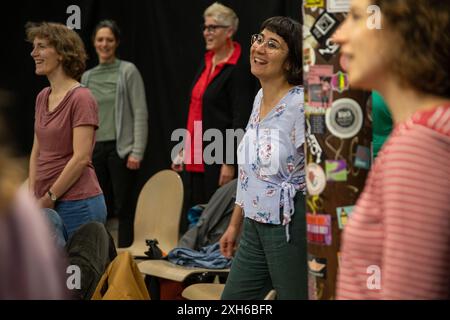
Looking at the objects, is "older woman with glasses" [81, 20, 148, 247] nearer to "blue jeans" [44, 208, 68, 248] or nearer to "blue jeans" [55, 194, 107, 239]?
"blue jeans" [55, 194, 107, 239]

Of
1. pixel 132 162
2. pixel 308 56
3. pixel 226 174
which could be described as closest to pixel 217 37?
pixel 226 174

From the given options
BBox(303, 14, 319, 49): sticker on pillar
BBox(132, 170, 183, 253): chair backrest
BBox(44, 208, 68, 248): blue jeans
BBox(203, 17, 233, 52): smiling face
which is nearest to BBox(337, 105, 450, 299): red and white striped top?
BBox(303, 14, 319, 49): sticker on pillar

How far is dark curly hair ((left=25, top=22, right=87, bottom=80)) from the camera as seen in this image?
409 centimetres

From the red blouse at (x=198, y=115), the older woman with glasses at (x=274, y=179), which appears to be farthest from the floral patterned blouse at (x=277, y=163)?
the red blouse at (x=198, y=115)

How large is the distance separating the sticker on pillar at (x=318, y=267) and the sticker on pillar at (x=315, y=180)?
0.18 metres

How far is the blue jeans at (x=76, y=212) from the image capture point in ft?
13.0

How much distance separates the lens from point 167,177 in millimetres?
5383

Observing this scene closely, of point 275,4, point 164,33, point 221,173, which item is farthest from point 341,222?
point 164,33

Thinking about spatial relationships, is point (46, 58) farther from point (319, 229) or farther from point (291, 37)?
point (319, 229)

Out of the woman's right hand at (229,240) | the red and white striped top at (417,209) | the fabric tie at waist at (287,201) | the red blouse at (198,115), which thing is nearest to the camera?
the red and white striped top at (417,209)

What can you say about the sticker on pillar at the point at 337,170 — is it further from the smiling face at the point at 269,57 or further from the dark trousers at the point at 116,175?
the dark trousers at the point at 116,175

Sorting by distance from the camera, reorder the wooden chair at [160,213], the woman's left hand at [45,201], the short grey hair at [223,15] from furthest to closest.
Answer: the short grey hair at [223,15], the wooden chair at [160,213], the woman's left hand at [45,201]

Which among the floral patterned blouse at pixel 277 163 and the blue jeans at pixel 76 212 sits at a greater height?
the floral patterned blouse at pixel 277 163

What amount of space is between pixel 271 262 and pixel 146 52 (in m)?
4.43
